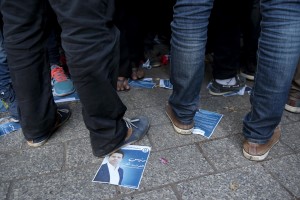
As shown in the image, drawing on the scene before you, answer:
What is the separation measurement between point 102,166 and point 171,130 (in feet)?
1.71

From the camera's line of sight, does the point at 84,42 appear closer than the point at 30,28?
Yes

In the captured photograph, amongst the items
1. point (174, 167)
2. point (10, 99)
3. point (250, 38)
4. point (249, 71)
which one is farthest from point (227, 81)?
point (10, 99)

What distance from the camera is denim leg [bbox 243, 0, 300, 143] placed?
1.18 metres

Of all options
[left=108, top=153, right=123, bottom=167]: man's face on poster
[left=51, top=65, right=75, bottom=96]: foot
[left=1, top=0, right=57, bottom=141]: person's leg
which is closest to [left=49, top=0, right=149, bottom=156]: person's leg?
[left=108, top=153, right=123, bottom=167]: man's face on poster

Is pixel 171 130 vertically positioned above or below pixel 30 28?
below

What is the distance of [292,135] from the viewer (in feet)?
5.54

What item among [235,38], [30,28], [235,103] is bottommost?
[235,103]

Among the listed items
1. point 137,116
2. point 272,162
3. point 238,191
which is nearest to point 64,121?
point 137,116

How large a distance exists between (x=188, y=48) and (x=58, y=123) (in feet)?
3.23

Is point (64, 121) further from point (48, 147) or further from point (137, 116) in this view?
point (137, 116)

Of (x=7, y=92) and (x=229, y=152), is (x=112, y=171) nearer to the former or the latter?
(x=229, y=152)

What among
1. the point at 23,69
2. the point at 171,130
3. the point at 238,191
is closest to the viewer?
the point at 238,191

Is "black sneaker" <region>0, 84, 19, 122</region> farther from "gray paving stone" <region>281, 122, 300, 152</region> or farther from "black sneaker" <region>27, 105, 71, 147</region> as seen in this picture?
"gray paving stone" <region>281, 122, 300, 152</region>

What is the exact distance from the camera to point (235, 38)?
2068 mm
